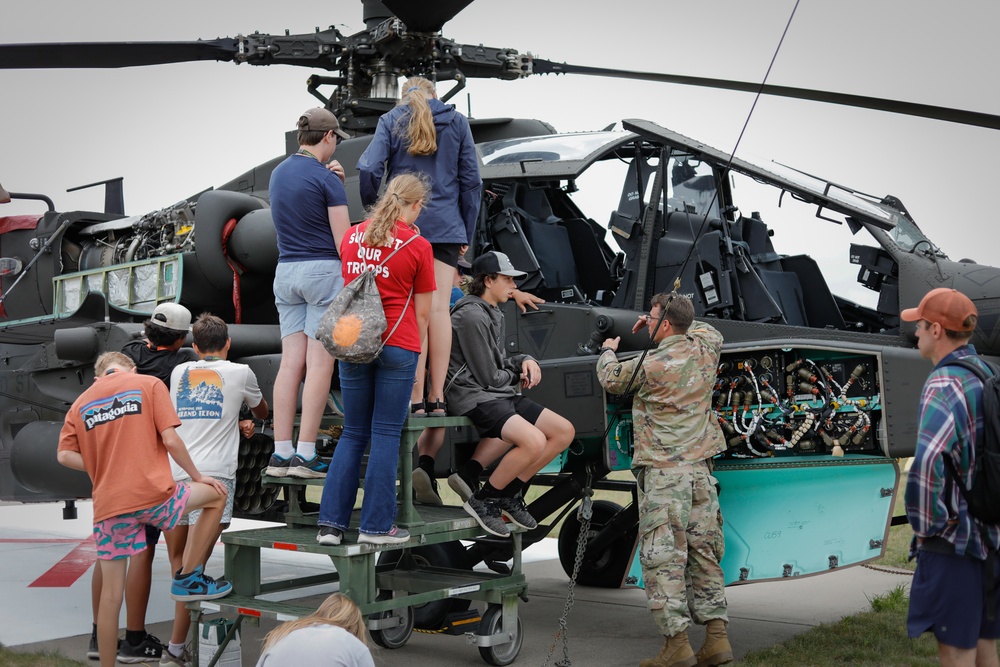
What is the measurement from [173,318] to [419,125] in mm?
1855

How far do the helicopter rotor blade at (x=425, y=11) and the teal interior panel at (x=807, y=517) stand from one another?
3.57 m

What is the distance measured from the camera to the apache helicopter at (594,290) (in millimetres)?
5941

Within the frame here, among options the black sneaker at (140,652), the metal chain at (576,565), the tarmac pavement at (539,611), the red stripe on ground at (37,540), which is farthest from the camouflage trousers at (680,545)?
the red stripe on ground at (37,540)

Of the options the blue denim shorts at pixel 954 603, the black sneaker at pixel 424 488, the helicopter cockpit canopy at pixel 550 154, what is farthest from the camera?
the helicopter cockpit canopy at pixel 550 154

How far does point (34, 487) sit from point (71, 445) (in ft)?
9.04

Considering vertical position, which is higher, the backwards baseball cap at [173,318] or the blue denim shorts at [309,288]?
the blue denim shorts at [309,288]

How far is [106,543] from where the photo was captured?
17.5 feet

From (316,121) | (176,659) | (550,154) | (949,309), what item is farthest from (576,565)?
(550,154)

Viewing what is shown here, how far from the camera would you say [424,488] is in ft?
20.6

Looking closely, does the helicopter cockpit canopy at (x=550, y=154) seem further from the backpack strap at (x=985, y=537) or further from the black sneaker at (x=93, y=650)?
the black sneaker at (x=93, y=650)

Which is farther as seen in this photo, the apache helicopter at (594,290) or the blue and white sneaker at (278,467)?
the apache helicopter at (594,290)

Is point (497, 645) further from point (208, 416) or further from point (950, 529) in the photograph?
point (950, 529)

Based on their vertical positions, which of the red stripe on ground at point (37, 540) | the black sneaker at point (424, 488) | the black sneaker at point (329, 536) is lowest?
the red stripe on ground at point (37, 540)

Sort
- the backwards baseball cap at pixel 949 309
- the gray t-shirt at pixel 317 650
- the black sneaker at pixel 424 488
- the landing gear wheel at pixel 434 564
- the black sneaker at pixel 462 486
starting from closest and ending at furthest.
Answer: the gray t-shirt at pixel 317 650, the backwards baseball cap at pixel 949 309, the black sneaker at pixel 462 486, the black sneaker at pixel 424 488, the landing gear wheel at pixel 434 564
